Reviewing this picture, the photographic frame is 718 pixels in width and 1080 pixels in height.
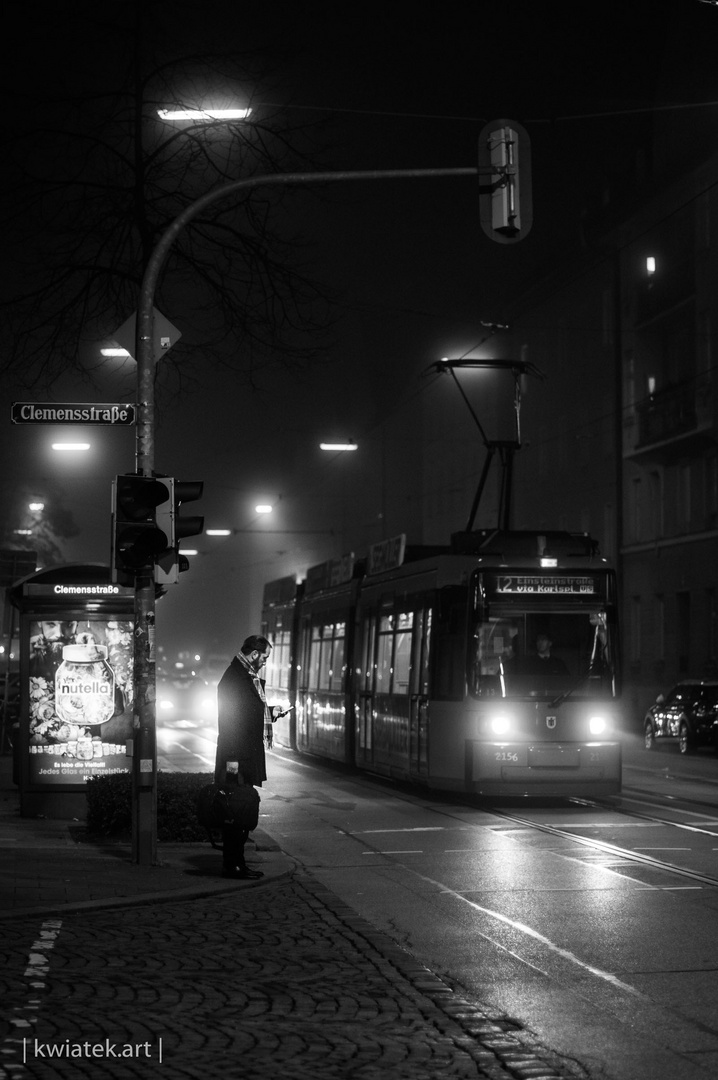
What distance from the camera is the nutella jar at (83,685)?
16.7 meters

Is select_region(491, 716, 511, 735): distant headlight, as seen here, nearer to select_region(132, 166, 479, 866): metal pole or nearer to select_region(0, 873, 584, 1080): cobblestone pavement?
select_region(132, 166, 479, 866): metal pole

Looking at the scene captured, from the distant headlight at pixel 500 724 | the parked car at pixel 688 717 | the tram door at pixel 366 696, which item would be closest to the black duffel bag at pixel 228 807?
the distant headlight at pixel 500 724

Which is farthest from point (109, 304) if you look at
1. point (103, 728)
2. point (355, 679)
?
point (355, 679)

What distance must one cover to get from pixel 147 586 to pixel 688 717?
2245 centimetres

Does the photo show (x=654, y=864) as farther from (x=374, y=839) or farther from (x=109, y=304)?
(x=109, y=304)

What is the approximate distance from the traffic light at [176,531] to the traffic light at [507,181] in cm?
327

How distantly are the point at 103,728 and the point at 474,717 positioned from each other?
4322mm

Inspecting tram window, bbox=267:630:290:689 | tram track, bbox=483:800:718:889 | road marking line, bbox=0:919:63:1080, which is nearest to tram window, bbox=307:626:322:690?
tram window, bbox=267:630:290:689

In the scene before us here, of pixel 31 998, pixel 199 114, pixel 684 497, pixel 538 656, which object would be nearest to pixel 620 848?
pixel 538 656

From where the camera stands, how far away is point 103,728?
1678cm

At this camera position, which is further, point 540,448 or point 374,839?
point 540,448

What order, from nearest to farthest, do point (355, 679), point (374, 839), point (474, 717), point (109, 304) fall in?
point (374, 839)
point (109, 304)
point (474, 717)
point (355, 679)

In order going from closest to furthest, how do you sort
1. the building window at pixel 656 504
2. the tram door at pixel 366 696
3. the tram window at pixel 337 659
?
1. the tram door at pixel 366 696
2. the tram window at pixel 337 659
3. the building window at pixel 656 504

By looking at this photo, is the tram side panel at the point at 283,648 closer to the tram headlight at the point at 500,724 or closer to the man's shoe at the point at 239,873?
the tram headlight at the point at 500,724
